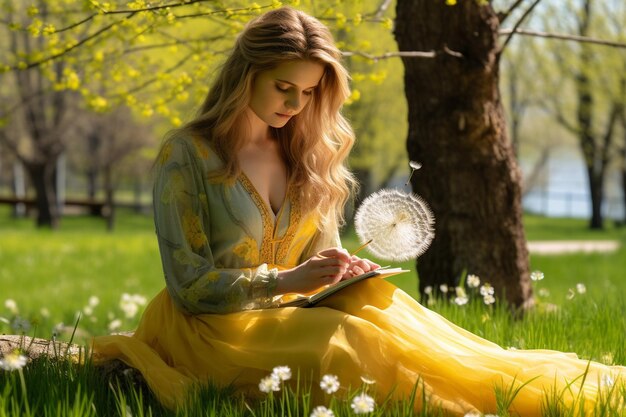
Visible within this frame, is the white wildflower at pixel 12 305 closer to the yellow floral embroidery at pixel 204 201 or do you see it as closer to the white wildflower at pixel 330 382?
the yellow floral embroidery at pixel 204 201

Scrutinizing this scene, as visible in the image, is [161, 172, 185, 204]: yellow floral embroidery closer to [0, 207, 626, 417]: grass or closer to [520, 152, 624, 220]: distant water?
[0, 207, 626, 417]: grass

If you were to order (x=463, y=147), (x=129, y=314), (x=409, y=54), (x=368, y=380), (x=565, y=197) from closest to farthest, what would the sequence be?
1. (x=368, y=380)
2. (x=409, y=54)
3. (x=463, y=147)
4. (x=129, y=314)
5. (x=565, y=197)

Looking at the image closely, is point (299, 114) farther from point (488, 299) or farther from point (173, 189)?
point (488, 299)

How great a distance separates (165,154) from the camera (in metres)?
2.87

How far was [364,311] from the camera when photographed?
2.63 meters

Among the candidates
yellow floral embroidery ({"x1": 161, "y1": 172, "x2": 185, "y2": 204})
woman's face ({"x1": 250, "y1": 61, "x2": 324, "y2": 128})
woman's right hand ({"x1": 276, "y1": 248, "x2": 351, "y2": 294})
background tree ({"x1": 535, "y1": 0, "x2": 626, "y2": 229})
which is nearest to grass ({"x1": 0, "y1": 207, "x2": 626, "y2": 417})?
woman's right hand ({"x1": 276, "y1": 248, "x2": 351, "y2": 294})

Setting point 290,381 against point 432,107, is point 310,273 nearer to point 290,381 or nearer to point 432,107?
point 290,381

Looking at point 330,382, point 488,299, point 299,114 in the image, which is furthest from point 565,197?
point 330,382

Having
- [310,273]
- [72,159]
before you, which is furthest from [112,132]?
[310,273]

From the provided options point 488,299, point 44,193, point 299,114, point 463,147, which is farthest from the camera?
point 44,193

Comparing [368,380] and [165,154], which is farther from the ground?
[165,154]

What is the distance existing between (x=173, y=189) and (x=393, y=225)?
83 centimetres

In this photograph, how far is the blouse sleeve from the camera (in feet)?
8.93

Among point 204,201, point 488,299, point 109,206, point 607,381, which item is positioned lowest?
point 109,206
